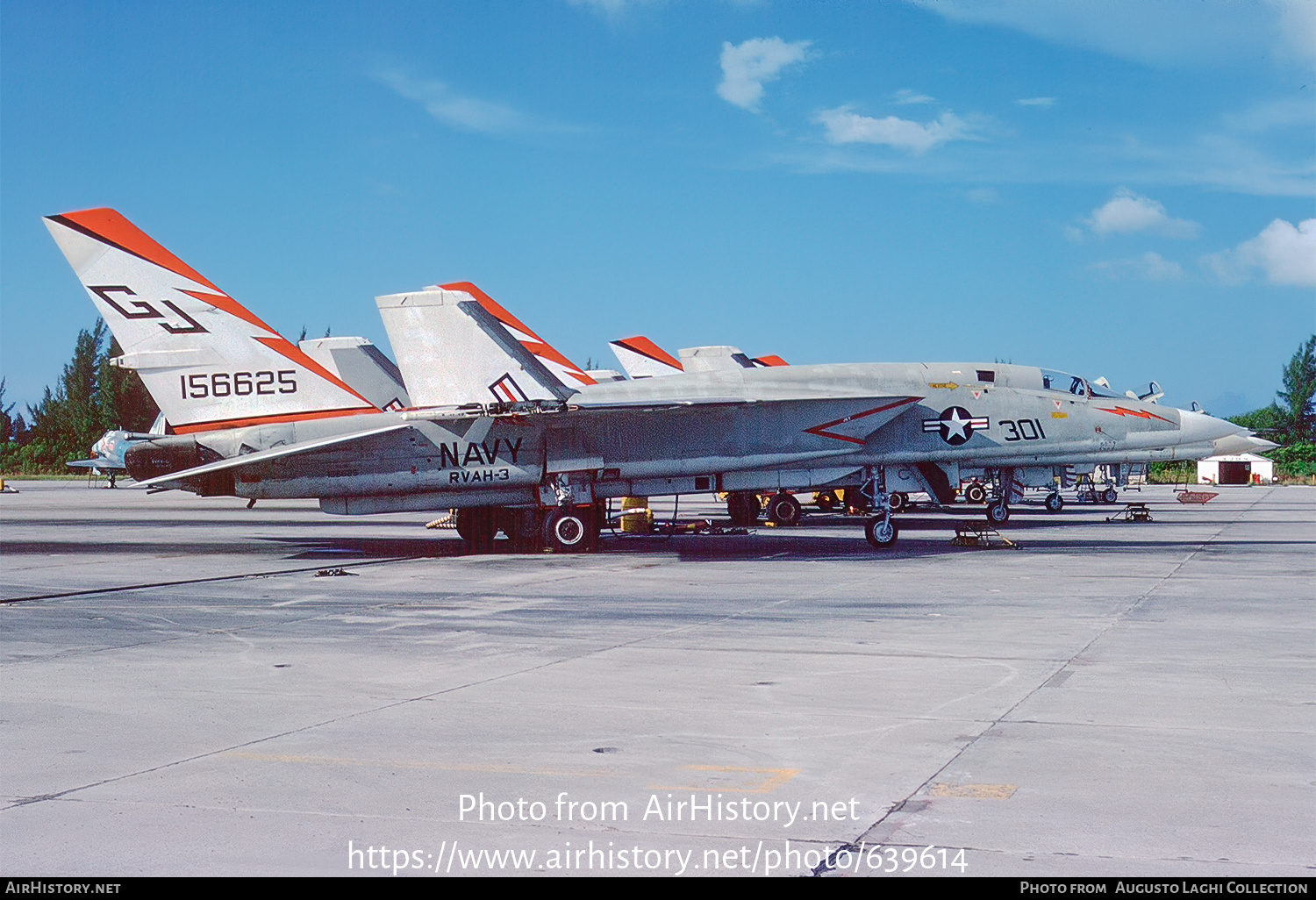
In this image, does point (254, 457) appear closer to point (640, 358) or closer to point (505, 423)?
point (505, 423)

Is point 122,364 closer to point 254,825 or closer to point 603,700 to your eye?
point 603,700

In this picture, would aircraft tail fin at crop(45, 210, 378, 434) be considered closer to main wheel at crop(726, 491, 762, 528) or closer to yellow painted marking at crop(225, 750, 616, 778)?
main wheel at crop(726, 491, 762, 528)

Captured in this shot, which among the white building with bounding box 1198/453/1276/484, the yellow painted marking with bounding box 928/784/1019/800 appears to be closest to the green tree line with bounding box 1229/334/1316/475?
the white building with bounding box 1198/453/1276/484

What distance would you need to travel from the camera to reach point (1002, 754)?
6801 mm

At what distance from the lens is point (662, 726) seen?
25.1ft

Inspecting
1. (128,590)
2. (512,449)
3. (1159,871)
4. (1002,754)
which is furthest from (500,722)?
(512,449)

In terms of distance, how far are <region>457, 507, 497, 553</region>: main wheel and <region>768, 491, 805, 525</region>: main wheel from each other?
10.4 meters

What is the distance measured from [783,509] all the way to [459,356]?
13.9 meters

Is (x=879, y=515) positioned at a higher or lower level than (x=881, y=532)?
higher

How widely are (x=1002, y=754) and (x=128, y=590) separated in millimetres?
12944

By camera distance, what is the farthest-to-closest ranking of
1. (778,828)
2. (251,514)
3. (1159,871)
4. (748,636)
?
(251,514)
(748,636)
(778,828)
(1159,871)

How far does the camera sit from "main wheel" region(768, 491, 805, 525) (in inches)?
1298

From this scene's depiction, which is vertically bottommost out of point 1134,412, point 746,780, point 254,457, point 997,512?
point 746,780

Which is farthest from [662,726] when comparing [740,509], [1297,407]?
[1297,407]
